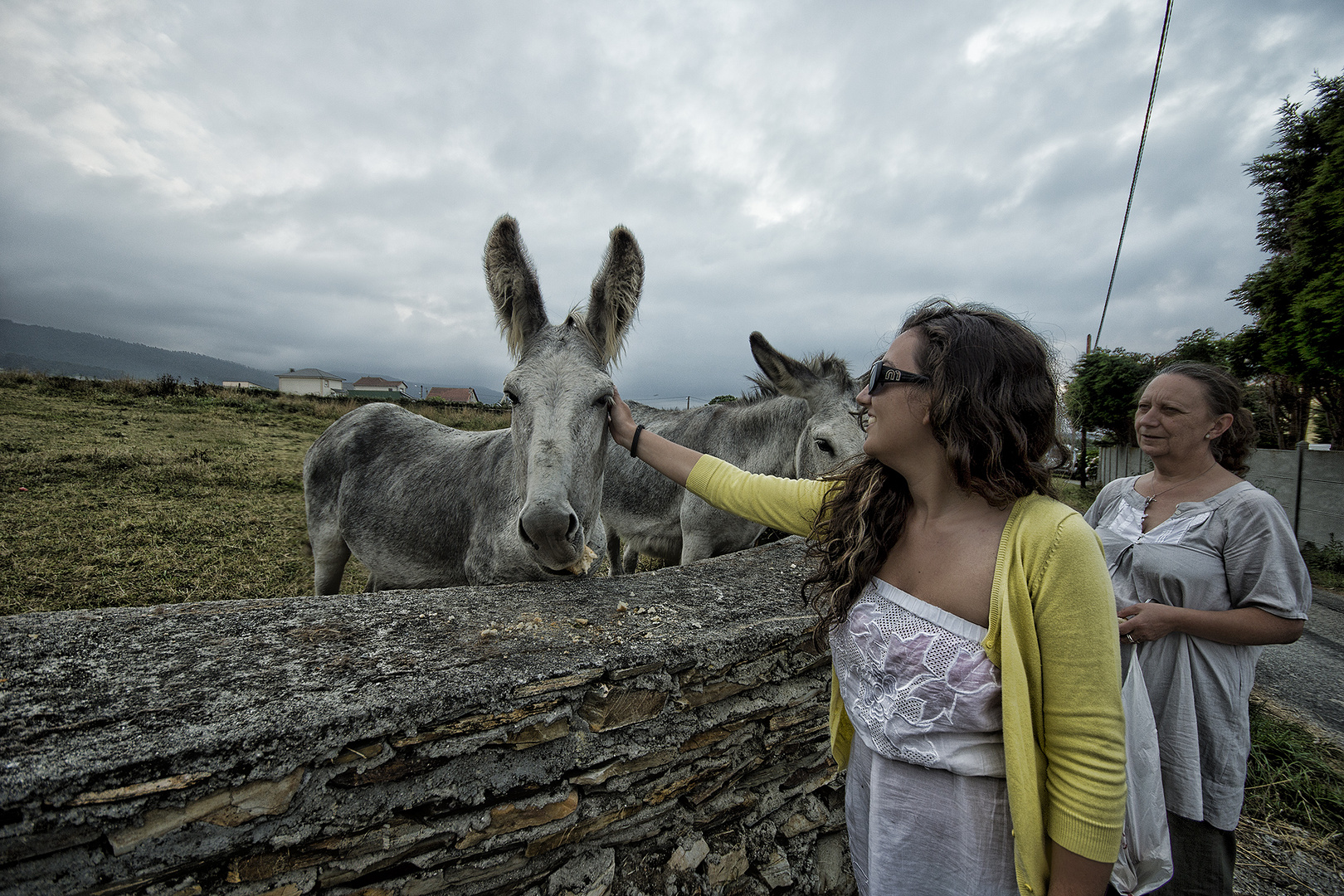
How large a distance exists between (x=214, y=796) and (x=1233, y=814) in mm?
3218

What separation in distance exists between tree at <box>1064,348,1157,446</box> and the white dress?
18.7 meters

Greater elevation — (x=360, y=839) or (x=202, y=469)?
(x=360, y=839)

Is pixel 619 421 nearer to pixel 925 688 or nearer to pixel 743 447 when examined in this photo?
pixel 925 688

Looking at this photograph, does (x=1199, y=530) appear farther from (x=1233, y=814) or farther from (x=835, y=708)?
(x=835, y=708)

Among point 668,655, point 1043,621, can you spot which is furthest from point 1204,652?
point 668,655

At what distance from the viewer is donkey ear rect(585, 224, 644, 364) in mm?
2871

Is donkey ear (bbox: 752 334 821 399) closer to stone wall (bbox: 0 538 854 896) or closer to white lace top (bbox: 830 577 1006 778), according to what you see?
stone wall (bbox: 0 538 854 896)

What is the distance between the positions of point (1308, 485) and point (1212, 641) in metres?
11.7

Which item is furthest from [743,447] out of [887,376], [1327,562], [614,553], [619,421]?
[1327,562]

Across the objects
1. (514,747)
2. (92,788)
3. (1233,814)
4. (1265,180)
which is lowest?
(1233,814)

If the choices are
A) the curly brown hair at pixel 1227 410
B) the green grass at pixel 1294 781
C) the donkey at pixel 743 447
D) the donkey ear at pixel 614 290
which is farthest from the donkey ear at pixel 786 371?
the green grass at pixel 1294 781

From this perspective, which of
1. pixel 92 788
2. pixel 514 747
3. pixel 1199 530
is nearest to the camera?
pixel 92 788

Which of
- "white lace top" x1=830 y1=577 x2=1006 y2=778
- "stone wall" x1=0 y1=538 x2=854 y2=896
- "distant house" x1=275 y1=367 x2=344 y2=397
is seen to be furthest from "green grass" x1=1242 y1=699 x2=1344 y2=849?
"distant house" x1=275 y1=367 x2=344 y2=397

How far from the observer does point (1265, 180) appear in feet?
29.0
